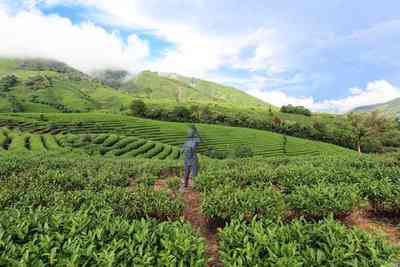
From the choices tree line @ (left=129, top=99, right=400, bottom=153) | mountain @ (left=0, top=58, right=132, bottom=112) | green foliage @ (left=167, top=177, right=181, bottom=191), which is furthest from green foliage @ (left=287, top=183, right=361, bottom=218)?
mountain @ (left=0, top=58, right=132, bottom=112)

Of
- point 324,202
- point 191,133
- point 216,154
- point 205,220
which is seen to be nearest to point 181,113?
point 216,154

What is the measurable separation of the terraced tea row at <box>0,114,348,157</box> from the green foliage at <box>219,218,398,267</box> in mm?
58652

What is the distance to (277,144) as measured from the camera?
236 feet

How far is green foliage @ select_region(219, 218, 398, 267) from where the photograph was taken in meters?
4.14

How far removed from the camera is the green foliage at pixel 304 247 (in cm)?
414

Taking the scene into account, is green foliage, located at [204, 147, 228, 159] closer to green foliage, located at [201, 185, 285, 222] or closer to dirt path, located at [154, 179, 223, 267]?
dirt path, located at [154, 179, 223, 267]

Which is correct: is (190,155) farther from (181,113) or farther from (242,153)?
(181,113)

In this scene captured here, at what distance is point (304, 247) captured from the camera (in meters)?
4.69

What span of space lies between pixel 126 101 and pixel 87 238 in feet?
500

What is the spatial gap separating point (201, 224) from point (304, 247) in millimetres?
3330

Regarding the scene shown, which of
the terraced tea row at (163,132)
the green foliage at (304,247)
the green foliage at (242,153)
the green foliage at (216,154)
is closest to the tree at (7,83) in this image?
the terraced tea row at (163,132)

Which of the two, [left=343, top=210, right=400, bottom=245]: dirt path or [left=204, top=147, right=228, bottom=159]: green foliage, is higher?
[left=343, top=210, right=400, bottom=245]: dirt path

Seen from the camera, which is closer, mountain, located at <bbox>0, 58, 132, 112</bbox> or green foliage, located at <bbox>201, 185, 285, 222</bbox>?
green foliage, located at <bbox>201, 185, 285, 222</bbox>

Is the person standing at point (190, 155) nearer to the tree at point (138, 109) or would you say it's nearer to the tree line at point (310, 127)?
the tree line at point (310, 127)
